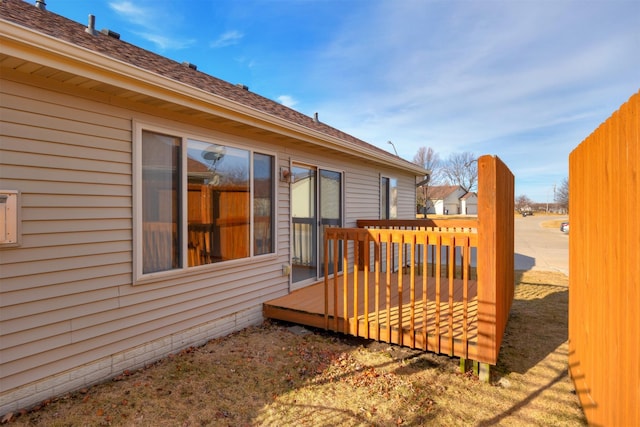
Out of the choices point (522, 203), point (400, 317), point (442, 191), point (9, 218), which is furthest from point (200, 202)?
point (522, 203)

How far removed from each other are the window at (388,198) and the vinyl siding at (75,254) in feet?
16.4

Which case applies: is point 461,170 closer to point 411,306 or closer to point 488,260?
point 411,306

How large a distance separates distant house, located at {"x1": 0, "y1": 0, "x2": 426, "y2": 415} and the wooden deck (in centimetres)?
65

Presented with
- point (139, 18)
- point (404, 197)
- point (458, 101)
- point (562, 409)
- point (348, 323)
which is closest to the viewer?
point (562, 409)

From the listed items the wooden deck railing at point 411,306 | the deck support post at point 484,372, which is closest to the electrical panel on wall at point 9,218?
the wooden deck railing at point 411,306

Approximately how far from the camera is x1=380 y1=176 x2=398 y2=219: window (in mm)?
7641

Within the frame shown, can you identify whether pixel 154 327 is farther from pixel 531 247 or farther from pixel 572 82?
pixel 531 247

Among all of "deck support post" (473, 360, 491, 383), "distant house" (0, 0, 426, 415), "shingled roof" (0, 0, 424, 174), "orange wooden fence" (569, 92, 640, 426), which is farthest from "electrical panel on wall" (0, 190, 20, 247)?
"deck support post" (473, 360, 491, 383)

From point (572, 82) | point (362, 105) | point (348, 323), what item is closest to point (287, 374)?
point (348, 323)

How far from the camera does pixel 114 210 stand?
9.28 feet

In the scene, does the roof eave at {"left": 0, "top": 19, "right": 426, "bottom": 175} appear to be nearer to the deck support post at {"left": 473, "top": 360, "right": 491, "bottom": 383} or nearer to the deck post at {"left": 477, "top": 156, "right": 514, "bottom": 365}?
the deck post at {"left": 477, "top": 156, "right": 514, "bottom": 365}

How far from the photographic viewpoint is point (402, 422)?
2289 mm

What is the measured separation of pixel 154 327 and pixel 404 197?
23.5 feet

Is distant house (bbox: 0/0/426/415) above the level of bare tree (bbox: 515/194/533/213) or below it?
below
